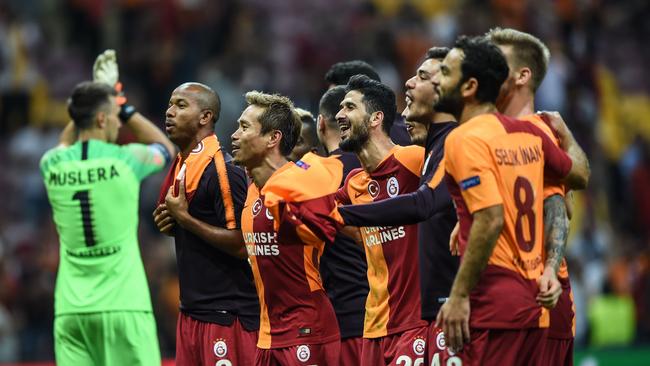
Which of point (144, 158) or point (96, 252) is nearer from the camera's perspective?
point (96, 252)

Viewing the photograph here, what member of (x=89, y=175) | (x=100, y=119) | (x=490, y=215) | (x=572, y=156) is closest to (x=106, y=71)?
(x=100, y=119)

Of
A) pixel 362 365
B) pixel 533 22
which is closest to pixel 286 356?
pixel 362 365

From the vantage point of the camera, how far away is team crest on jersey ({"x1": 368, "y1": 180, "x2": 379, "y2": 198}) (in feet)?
24.0

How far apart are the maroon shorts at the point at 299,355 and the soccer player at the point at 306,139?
187cm

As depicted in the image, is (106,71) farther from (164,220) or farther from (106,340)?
(106,340)

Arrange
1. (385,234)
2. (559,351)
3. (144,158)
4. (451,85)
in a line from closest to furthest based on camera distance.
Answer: (451,85) → (559,351) → (385,234) → (144,158)

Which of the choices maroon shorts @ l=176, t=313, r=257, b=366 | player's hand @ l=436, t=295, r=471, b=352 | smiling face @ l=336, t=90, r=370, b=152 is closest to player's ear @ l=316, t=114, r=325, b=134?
smiling face @ l=336, t=90, r=370, b=152

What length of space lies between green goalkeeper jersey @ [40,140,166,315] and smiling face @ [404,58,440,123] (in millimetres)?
2664

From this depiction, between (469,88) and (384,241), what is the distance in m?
1.60

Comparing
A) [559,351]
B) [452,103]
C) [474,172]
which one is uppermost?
[452,103]

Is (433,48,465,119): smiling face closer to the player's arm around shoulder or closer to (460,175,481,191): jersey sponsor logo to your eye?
(460,175,481,191): jersey sponsor logo

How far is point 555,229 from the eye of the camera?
612cm

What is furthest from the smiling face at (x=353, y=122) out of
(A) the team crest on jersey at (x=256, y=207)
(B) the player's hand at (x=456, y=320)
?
(B) the player's hand at (x=456, y=320)

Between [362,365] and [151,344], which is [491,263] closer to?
[362,365]
